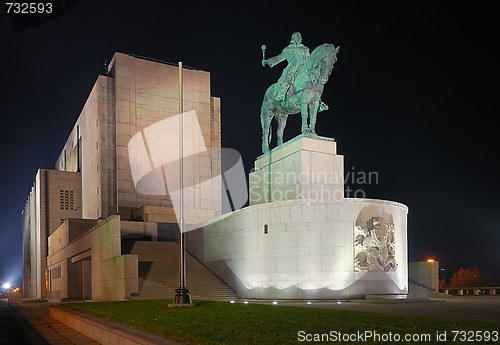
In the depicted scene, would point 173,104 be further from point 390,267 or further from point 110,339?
point 110,339

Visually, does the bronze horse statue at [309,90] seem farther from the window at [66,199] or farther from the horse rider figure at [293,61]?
the window at [66,199]

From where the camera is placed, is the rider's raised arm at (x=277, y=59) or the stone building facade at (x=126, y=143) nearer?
the rider's raised arm at (x=277, y=59)

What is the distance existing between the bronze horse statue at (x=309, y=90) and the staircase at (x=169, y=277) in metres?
9.07

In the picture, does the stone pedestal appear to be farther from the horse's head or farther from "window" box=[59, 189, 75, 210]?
"window" box=[59, 189, 75, 210]

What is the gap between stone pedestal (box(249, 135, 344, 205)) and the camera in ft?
92.6

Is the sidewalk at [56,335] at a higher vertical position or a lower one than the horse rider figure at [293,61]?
lower

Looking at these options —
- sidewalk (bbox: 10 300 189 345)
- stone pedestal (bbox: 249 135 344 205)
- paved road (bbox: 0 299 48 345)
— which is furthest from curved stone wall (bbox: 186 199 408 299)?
paved road (bbox: 0 299 48 345)

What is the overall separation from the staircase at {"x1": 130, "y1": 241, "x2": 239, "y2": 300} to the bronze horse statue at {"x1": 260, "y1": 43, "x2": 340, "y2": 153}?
907 cm

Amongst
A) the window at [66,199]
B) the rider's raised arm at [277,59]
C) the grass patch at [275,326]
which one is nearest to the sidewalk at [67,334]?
the grass patch at [275,326]

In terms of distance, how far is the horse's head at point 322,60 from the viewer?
2662 centimetres

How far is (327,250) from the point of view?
24156 millimetres

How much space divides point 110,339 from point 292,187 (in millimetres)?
17993

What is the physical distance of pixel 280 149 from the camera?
99.7 ft

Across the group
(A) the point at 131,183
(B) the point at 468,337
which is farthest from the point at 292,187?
(A) the point at 131,183
